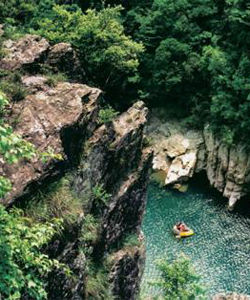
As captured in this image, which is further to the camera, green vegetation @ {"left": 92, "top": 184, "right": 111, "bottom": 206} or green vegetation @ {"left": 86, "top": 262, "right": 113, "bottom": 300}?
green vegetation @ {"left": 92, "top": 184, "right": 111, "bottom": 206}

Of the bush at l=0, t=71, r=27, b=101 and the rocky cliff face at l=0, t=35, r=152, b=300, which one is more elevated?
the bush at l=0, t=71, r=27, b=101

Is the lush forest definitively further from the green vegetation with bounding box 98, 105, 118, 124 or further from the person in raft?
the green vegetation with bounding box 98, 105, 118, 124

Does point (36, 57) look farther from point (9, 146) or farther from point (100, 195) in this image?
point (9, 146)

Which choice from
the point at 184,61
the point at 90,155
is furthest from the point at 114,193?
the point at 184,61

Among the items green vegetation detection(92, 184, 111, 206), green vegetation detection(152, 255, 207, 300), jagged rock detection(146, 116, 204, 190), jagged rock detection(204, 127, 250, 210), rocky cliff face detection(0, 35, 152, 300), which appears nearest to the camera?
rocky cliff face detection(0, 35, 152, 300)

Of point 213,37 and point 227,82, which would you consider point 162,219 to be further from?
point 213,37

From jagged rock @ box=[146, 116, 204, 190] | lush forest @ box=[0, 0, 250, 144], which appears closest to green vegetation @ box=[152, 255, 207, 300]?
lush forest @ box=[0, 0, 250, 144]

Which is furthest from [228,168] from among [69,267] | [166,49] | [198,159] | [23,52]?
[69,267]
